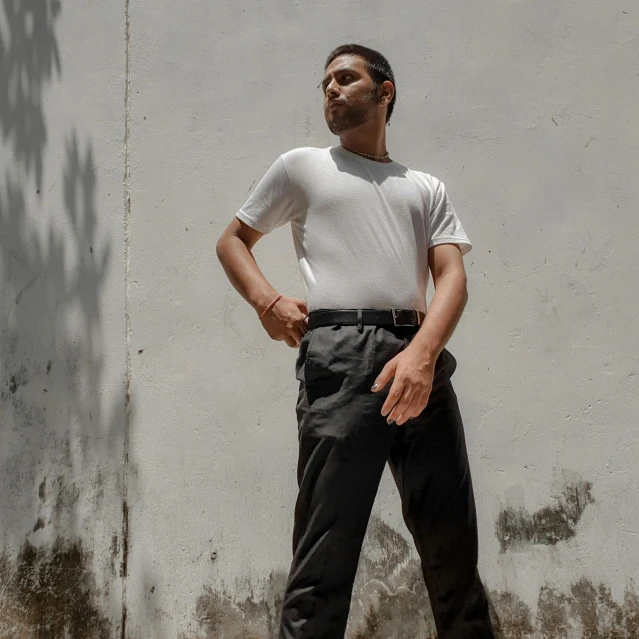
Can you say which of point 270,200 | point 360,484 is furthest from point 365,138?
point 360,484

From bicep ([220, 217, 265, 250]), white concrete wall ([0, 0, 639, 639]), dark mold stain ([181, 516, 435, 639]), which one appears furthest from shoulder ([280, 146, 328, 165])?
dark mold stain ([181, 516, 435, 639])

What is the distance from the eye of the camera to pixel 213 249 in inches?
122

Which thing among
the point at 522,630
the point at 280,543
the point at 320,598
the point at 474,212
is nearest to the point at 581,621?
the point at 522,630

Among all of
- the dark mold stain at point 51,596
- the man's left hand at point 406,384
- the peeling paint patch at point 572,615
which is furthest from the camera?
the dark mold stain at point 51,596

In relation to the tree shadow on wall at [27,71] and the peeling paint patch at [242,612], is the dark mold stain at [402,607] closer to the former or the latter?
the peeling paint patch at [242,612]

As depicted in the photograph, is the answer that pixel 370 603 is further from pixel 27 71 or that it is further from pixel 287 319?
pixel 27 71

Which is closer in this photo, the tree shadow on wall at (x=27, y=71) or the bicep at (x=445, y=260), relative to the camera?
the bicep at (x=445, y=260)

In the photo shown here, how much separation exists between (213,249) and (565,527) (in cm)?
170

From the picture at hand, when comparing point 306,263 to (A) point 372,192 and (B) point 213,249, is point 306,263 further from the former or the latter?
(B) point 213,249

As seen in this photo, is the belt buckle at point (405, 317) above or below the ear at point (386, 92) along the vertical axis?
below

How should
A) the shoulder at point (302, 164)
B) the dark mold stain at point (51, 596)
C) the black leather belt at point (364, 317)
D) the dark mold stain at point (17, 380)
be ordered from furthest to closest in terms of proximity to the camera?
the dark mold stain at point (17, 380) < the dark mold stain at point (51, 596) < the shoulder at point (302, 164) < the black leather belt at point (364, 317)


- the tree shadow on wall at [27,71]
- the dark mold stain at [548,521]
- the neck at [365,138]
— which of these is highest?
the tree shadow on wall at [27,71]

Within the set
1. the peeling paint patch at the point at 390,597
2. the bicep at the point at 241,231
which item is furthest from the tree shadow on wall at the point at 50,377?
the bicep at the point at 241,231

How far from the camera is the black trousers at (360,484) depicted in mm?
1940
